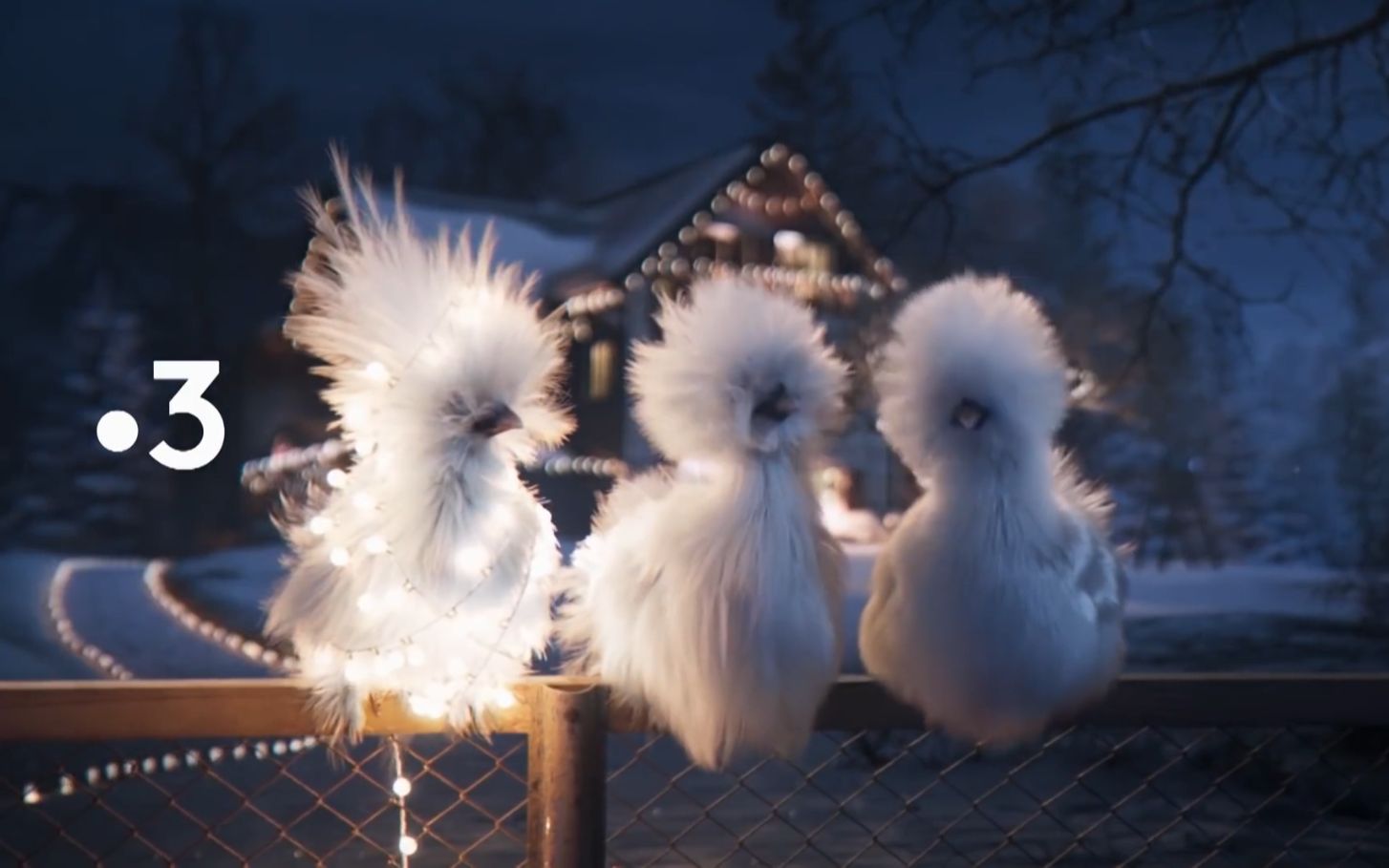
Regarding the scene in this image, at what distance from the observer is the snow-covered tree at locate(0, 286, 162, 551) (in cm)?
995

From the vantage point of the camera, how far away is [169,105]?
10.9 m

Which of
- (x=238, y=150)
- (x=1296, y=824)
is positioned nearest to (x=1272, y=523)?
(x=1296, y=824)

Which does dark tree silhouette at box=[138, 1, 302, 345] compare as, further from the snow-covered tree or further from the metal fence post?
the metal fence post

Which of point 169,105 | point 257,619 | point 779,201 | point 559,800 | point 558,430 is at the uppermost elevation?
point 169,105

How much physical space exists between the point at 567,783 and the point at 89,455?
9775mm

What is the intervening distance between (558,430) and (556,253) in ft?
23.3

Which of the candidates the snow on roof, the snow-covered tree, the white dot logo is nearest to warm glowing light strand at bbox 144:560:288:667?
the snow-covered tree

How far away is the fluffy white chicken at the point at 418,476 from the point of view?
1459 mm

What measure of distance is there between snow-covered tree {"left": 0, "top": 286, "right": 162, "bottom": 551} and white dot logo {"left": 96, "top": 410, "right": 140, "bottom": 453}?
69mm

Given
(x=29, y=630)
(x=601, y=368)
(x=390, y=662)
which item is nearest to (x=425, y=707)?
(x=390, y=662)

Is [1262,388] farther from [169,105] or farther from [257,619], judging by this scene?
[169,105]

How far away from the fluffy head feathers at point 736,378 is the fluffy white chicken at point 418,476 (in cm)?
14

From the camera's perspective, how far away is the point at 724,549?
1440 mm

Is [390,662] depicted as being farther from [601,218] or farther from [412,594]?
[601,218]
